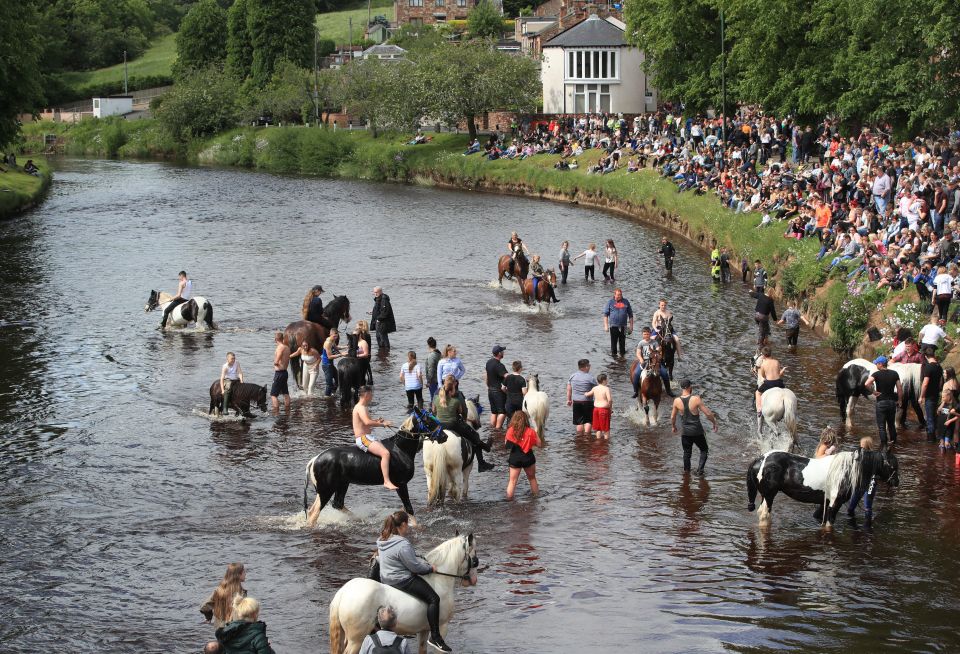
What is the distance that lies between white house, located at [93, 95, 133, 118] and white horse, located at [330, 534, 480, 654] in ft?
392

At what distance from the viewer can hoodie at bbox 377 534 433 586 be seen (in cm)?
1238

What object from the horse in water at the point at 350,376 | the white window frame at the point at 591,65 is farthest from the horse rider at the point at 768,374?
the white window frame at the point at 591,65

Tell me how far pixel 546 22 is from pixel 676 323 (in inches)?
3686

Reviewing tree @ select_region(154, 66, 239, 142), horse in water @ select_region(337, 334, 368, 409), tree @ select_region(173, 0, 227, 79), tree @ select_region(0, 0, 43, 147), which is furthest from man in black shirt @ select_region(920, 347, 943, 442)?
tree @ select_region(173, 0, 227, 79)

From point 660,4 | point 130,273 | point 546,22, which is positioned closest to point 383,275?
point 130,273

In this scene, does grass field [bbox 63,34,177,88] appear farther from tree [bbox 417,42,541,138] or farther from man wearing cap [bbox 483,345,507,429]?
Result: man wearing cap [bbox 483,345,507,429]

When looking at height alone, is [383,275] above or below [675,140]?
below

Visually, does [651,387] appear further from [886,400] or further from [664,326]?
[886,400]

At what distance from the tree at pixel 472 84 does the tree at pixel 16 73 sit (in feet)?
88.5

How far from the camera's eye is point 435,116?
79.6 m

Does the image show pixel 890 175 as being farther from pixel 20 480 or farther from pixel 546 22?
pixel 546 22

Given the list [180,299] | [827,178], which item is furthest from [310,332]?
[827,178]

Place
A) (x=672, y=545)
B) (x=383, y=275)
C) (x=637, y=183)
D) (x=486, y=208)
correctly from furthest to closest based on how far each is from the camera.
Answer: (x=486, y=208), (x=637, y=183), (x=383, y=275), (x=672, y=545)

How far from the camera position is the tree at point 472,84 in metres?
77.1
